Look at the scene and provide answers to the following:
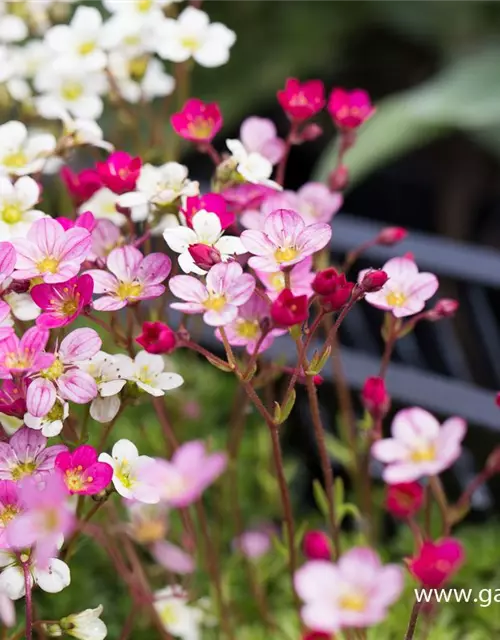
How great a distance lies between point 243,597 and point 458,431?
1.08ft

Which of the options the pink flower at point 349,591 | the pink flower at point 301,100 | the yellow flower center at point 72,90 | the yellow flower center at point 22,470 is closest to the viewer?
the pink flower at point 349,591

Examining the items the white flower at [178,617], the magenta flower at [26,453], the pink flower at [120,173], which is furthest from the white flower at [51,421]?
the white flower at [178,617]

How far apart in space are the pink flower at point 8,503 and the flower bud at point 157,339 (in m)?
0.07

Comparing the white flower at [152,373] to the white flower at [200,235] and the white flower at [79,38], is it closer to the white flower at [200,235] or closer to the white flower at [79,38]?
the white flower at [200,235]

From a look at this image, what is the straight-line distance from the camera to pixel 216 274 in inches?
13.3

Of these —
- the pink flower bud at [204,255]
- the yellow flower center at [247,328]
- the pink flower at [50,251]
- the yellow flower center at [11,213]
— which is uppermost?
the pink flower bud at [204,255]

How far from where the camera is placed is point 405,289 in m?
0.39

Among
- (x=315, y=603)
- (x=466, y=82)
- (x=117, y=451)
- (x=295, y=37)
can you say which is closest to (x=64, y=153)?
(x=117, y=451)

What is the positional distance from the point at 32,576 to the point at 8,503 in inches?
1.2

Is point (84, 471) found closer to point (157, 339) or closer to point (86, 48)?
point (157, 339)

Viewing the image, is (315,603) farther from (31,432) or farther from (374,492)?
(374,492)

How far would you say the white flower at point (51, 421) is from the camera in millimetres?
340

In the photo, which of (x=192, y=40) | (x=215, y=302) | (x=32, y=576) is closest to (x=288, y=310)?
(x=215, y=302)

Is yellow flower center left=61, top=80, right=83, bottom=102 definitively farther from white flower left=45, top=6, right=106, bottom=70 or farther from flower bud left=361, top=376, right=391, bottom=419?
flower bud left=361, top=376, right=391, bottom=419
